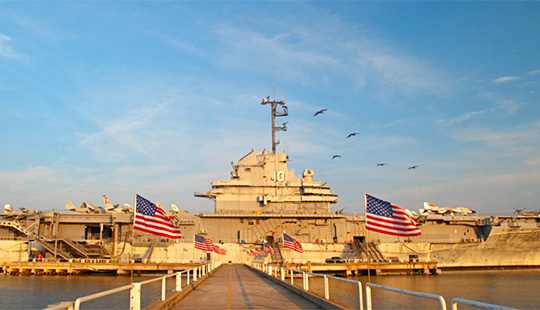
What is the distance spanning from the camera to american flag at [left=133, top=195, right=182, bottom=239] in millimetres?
15620

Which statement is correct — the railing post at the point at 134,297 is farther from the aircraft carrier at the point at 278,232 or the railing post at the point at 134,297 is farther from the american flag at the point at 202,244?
the aircraft carrier at the point at 278,232

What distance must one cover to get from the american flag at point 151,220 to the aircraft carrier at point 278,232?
28.7 meters

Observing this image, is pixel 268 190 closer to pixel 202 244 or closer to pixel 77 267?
pixel 202 244

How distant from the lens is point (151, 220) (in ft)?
55.1

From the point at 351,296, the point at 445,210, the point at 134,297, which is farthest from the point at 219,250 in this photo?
the point at 134,297

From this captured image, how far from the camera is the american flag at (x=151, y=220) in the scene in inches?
615

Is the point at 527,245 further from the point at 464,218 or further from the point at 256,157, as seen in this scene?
the point at 256,157

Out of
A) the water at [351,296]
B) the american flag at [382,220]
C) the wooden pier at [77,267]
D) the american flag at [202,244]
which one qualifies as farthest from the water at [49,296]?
the american flag at [382,220]

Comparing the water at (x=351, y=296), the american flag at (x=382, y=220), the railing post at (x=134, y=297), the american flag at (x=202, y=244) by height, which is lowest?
the water at (x=351, y=296)

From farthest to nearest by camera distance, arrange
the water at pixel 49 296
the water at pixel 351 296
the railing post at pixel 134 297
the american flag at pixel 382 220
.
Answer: the water at pixel 351 296 < the water at pixel 49 296 < the american flag at pixel 382 220 < the railing post at pixel 134 297

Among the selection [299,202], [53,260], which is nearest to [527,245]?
[299,202]

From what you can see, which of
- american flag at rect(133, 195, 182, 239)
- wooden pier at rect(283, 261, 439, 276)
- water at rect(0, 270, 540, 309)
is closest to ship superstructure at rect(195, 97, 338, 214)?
wooden pier at rect(283, 261, 439, 276)

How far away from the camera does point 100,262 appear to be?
4350cm

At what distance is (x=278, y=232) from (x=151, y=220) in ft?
109
